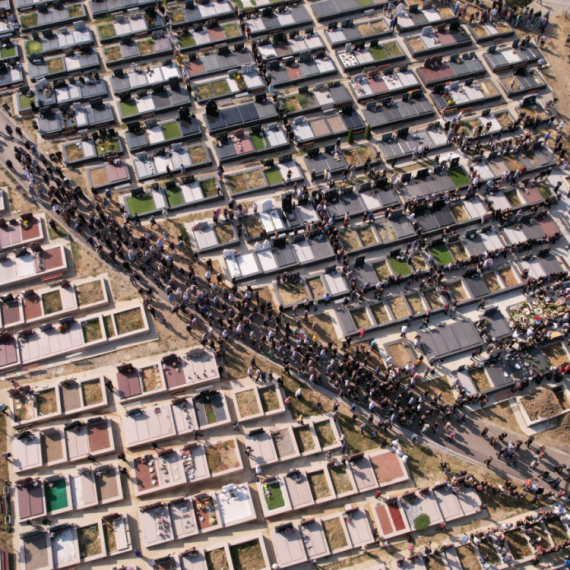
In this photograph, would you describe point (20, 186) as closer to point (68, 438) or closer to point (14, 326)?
point (14, 326)

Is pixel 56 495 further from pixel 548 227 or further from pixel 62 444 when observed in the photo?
pixel 548 227

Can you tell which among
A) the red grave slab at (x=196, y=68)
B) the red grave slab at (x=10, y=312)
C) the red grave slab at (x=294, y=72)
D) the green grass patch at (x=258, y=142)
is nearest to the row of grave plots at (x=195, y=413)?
the red grave slab at (x=10, y=312)

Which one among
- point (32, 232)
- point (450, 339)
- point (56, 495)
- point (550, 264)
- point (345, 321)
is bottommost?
point (56, 495)

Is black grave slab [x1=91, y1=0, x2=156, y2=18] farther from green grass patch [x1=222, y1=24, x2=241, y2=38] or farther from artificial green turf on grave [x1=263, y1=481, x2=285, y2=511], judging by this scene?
artificial green turf on grave [x1=263, y1=481, x2=285, y2=511]

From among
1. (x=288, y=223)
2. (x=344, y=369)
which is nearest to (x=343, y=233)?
(x=288, y=223)

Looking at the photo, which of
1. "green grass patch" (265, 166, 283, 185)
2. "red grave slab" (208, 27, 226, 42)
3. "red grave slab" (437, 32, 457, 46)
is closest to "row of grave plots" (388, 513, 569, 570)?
"green grass patch" (265, 166, 283, 185)

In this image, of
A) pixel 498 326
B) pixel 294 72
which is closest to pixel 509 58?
pixel 294 72

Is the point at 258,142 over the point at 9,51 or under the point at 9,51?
under
